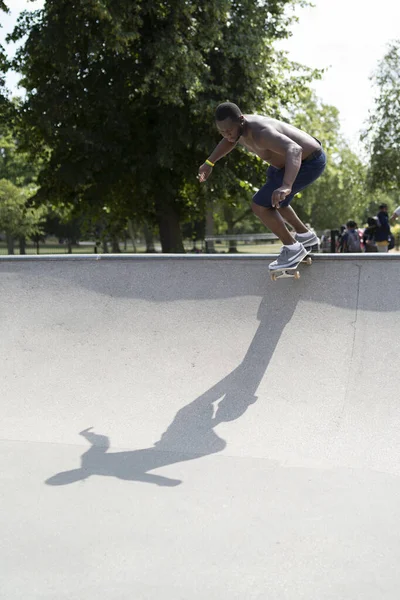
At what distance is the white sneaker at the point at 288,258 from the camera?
16.9ft

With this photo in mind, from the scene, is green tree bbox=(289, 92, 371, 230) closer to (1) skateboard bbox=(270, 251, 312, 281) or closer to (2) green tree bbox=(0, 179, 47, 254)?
(2) green tree bbox=(0, 179, 47, 254)

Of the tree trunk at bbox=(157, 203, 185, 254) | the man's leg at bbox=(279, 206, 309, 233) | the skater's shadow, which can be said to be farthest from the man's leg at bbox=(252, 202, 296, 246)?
the tree trunk at bbox=(157, 203, 185, 254)

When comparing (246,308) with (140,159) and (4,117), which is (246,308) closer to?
(140,159)

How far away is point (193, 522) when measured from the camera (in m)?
3.19

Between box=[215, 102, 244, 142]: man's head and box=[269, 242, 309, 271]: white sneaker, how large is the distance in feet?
3.28

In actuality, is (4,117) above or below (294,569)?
above

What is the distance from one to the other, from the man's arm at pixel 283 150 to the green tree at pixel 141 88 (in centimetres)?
1245

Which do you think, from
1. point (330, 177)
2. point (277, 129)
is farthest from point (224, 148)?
point (330, 177)

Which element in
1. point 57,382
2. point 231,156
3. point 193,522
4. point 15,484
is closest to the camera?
point 193,522

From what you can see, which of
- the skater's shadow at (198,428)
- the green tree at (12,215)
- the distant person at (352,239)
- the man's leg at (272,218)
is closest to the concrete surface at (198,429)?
the skater's shadow at (198,428)

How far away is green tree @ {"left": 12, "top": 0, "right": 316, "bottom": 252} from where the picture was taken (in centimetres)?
1700

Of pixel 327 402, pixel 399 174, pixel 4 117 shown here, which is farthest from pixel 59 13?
pixel 399 174

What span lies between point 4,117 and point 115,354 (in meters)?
17.8

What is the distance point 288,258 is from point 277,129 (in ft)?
3.39
